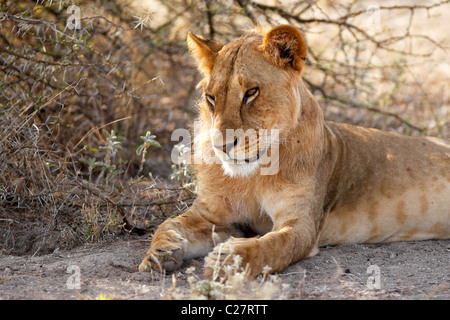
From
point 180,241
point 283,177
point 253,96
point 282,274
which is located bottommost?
point 282,274

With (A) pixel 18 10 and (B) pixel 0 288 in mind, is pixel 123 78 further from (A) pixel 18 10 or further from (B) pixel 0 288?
(B) pixel 0 288

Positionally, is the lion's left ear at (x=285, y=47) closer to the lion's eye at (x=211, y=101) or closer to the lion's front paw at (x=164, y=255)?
the lion's eye at (x=211, y=101)

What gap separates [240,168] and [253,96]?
385 mm

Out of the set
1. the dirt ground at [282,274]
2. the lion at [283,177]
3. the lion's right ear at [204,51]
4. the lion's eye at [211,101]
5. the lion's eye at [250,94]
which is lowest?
the dirt ground at [282,274]

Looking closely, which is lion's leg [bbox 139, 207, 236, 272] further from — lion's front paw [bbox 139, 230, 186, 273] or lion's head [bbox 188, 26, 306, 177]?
lion's head [bbox 188, 26, 306, 177]

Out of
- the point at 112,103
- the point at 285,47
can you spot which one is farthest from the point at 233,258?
the point at 112,103

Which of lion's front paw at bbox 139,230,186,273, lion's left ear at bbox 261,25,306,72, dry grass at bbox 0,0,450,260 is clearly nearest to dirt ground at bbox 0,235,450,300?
lion's front paw at bbox 139,230,186,273

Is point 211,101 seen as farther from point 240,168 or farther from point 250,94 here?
point 240,168

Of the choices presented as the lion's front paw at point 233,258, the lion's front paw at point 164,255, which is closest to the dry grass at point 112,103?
the lion's front paw at point 164,255

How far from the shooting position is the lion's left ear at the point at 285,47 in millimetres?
3150

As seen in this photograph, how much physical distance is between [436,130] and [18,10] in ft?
13.8

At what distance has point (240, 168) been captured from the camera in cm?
319

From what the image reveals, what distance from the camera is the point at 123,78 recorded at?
18.4ft

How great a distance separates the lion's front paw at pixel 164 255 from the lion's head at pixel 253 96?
1.58 ft
